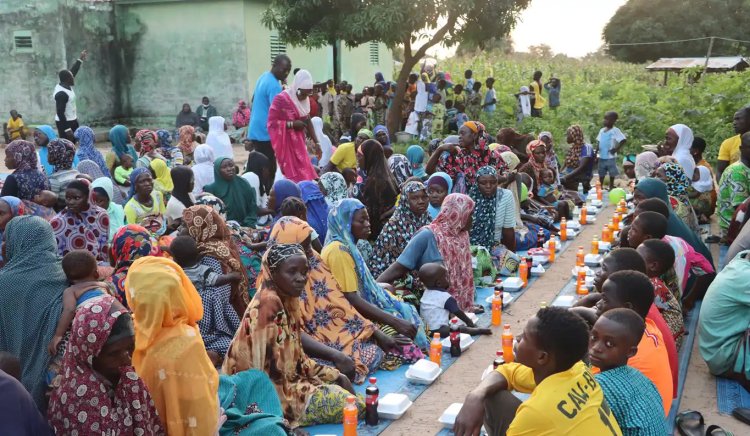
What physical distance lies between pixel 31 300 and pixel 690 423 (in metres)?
4.04

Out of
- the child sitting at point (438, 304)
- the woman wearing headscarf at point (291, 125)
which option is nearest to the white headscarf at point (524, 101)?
the woman wearing headscarf at point (291, 125)

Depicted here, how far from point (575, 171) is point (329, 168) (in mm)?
4228

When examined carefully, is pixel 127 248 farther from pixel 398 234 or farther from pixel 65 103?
pixel 65 103

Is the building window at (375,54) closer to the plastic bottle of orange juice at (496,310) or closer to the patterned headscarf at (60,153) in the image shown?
the patterned headscarf at (60,153)

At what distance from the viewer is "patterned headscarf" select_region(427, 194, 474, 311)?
643 centimetres

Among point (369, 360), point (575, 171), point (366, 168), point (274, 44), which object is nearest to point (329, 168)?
point (366, 168)

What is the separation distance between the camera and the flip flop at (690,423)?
14.9 ft

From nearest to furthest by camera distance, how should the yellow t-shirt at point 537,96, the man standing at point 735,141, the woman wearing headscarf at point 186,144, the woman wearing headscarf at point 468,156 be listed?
the woman wearing headscarf at point 468,156, the man standing at point 735,141, the woman wearing headscarf at point 186,144, the yellow t-shirt at point 537,96

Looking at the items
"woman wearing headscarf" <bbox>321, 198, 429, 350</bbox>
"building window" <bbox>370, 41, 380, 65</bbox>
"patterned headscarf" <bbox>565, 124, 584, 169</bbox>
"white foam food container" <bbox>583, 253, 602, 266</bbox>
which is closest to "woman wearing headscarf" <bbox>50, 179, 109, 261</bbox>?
"woman wearing headscarf" <bbox>321, 198, 429, 350</bbox>

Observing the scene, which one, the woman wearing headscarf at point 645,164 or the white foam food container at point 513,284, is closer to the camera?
the white foam food container at point 513,284

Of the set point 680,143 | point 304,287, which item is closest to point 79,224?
point 304,287

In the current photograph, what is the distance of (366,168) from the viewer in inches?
335

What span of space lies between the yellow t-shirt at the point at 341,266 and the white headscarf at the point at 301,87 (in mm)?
4349

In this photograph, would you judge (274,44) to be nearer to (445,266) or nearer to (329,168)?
(329,168)
